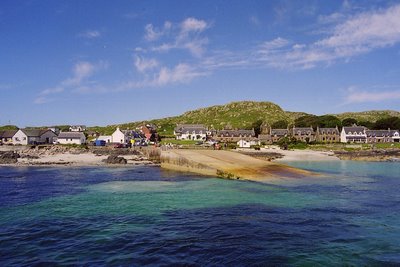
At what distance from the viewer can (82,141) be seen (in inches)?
4786

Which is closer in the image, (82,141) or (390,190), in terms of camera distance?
(390,190)

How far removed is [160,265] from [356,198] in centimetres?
2311

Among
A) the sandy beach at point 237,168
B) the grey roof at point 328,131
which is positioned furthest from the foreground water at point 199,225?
the grey roof at point 328,131

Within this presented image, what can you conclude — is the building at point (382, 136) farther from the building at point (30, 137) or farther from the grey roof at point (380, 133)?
the building at point (30, 137)

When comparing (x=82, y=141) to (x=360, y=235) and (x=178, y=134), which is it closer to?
(x=178, y=134)

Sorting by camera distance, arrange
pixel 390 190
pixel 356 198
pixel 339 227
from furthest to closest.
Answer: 1. pixel 390 190
2. pixel 356 198
3. pixel 339 227

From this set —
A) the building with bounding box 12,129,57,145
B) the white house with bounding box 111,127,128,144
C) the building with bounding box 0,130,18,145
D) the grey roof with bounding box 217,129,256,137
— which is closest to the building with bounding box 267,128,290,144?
the grey roof with bounding box 217,129,256,137

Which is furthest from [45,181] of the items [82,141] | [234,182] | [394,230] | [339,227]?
[82,141]

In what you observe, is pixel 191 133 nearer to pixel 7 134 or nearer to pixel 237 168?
pixel 7 134

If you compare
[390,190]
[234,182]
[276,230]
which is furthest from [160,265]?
[390,190]

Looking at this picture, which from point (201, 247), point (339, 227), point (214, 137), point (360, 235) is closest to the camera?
point (201, 247)

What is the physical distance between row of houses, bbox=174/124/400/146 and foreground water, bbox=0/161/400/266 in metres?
108

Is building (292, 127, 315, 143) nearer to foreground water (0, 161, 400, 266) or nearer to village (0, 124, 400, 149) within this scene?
village (0, 124, 400, 149)

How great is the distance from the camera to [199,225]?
21.6 m
